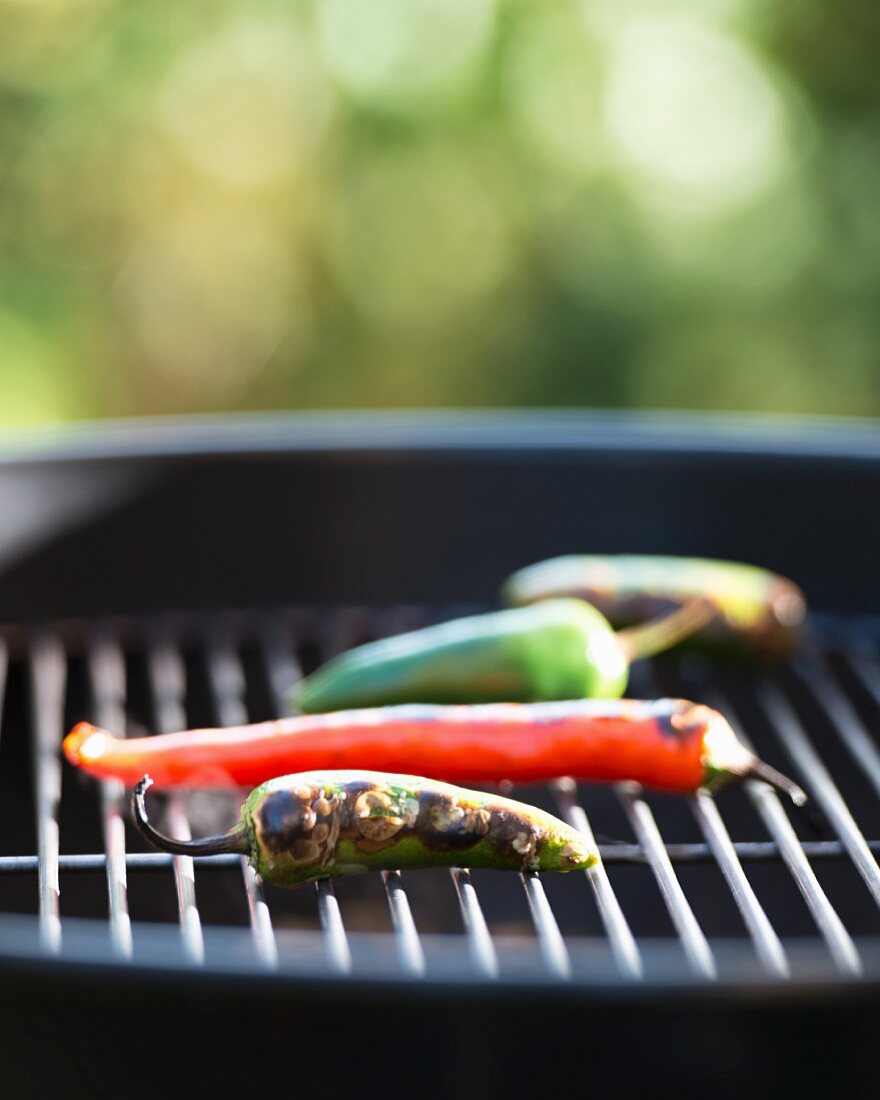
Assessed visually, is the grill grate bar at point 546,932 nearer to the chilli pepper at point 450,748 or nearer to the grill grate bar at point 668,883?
the grill grate bar at point 668,883

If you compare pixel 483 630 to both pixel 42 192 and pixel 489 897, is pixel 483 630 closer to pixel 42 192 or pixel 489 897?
pixel 489 897

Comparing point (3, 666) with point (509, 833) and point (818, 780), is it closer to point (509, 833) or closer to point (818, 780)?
point (509, 833)

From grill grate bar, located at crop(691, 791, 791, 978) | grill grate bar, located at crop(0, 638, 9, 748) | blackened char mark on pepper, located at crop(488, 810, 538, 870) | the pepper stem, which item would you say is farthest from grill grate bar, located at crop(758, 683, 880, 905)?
grill grate bar, located at crop(0, 638, 9, 748)

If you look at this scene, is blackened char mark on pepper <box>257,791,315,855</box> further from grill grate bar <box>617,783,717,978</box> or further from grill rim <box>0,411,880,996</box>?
grill rim <box>0,411,880,996</box>

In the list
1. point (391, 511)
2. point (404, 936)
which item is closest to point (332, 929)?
point (404, 936)

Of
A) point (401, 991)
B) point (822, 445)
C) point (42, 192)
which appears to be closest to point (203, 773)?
point (401, 991)

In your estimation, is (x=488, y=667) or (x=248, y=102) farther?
(x=248, y=102)

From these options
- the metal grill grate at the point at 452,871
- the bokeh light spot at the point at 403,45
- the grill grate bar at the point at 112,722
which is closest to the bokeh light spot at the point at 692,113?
the bokeh light spot at the point at 403,45
